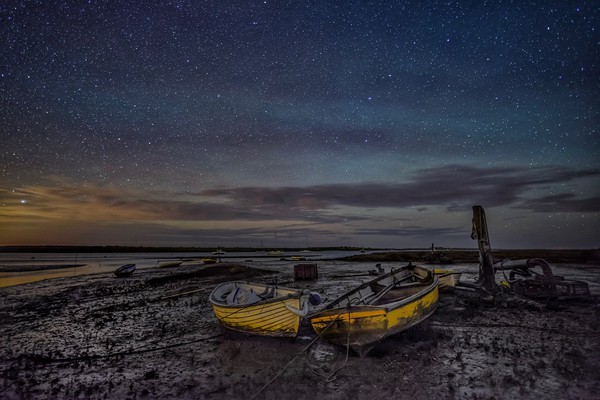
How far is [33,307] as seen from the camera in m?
16.9

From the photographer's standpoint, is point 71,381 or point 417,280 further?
point 417,280

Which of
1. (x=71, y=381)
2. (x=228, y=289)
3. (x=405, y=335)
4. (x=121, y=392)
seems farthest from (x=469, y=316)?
(x=71, y=381)

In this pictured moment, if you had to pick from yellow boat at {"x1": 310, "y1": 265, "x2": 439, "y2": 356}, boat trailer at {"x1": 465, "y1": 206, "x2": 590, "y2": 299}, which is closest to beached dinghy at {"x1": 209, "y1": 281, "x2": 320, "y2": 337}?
yellow boat at {"x1": 310, "y1": 265, "x2": 439, "y2": 356}

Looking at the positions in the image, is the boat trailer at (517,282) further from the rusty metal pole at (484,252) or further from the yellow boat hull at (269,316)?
the yellow boat hull at (269,316)

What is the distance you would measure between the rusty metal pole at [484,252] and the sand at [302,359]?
116 centimetres

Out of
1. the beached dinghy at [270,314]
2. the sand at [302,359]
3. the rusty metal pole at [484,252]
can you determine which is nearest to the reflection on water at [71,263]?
the sand at [302,359]

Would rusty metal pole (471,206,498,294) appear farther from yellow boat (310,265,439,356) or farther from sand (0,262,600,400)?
yellow boat (310,265,439,356)

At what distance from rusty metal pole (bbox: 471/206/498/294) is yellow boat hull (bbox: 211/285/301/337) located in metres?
10.5

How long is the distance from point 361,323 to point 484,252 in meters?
10.4

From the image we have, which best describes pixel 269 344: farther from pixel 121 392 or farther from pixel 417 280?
pixel 417 280

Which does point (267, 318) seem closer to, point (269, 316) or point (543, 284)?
point (269, 316)

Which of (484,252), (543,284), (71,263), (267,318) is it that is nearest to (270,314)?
(267,318)

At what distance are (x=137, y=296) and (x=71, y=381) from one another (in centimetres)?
1407

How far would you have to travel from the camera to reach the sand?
22.1 feet
